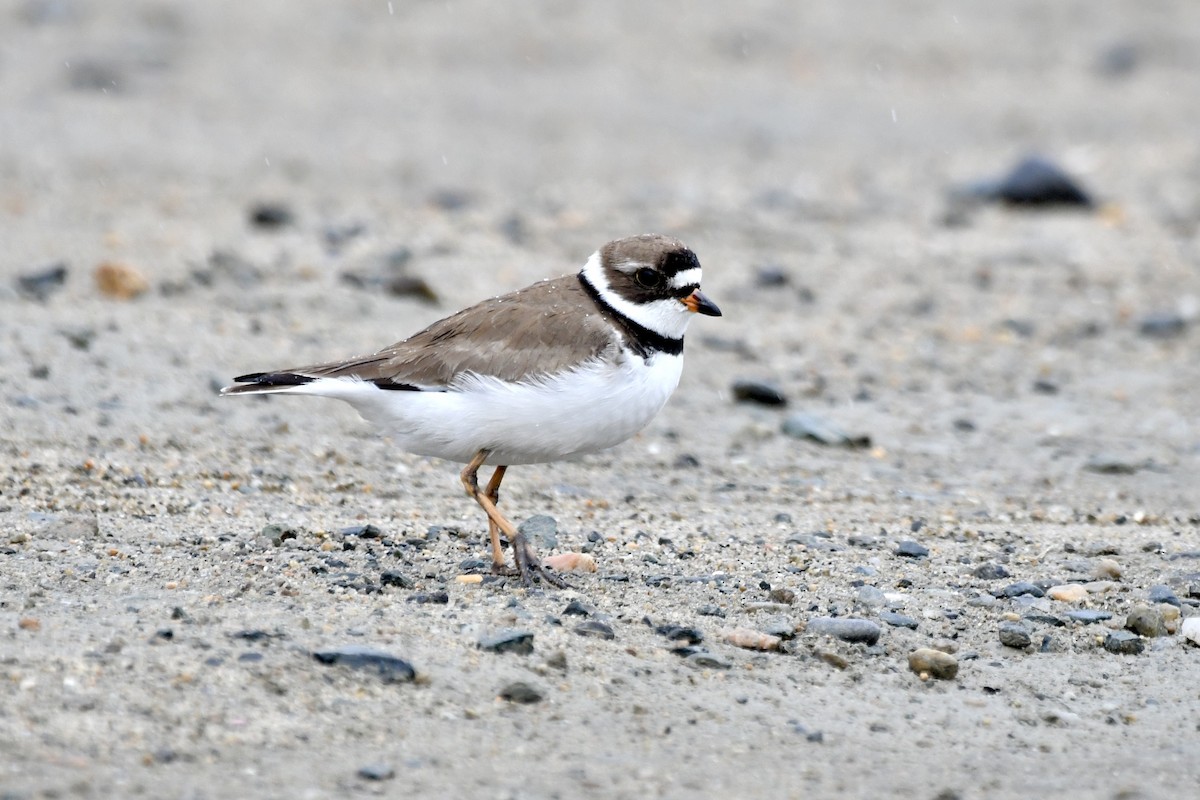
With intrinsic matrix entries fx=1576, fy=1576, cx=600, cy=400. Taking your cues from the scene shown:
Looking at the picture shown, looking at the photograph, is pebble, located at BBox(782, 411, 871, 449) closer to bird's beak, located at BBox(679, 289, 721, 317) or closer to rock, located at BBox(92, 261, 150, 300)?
bird's beak, located at BBox(679, 289, 721, 317)

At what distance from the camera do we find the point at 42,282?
29.7 ft

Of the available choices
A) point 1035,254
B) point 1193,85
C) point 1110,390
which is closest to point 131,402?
point 1110,390

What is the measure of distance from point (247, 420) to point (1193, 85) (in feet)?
45.6

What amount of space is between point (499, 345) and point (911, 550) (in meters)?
1.83

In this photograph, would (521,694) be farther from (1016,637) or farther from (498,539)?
(1016,637)

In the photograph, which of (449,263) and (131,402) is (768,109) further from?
(131,402)

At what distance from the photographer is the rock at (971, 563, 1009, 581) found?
5.85 m

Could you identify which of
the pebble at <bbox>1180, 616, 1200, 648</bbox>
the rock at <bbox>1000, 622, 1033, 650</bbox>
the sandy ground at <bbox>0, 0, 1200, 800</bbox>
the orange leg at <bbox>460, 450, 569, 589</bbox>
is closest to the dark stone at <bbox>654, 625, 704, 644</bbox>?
the sandy ground at <bbox>0, 0, 1200, 800</bbox>

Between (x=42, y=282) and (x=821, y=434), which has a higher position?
(x=821, y=434)

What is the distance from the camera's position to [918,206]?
43.4 feet

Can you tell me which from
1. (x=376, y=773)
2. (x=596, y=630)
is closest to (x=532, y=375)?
(x=596, y=630)

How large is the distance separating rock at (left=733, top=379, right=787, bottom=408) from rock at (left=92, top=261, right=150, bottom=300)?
3507 millimetres

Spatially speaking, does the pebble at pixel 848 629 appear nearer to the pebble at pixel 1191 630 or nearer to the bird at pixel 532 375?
the bird at pixel 532 375

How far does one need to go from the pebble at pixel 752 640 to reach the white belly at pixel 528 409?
2.84ft
